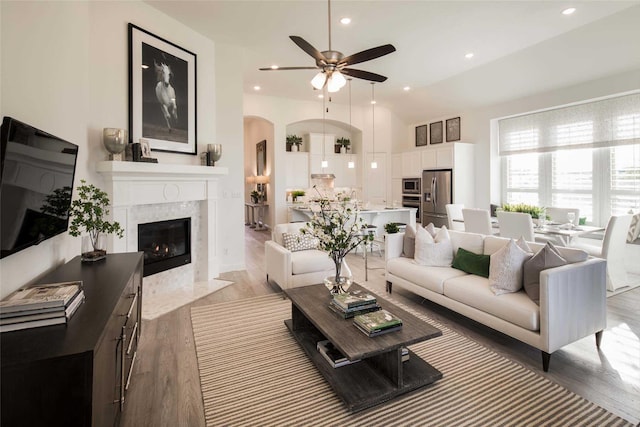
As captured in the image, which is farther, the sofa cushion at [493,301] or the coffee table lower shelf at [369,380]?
the sofa cushion at [493,301]

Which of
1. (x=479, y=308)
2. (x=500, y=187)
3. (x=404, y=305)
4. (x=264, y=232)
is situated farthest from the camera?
(x=264, y=232)

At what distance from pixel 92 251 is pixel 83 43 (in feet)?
6.44

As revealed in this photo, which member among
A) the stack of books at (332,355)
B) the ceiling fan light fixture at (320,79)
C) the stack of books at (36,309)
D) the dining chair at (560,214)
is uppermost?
the ceiling fan light fixture at (320,79)

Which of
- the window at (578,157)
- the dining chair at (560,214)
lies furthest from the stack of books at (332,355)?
the window at (578,157)

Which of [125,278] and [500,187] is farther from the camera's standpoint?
[500,187]

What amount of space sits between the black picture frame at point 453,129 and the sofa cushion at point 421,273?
4.85 metres

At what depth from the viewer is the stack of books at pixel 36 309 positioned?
4.37ft

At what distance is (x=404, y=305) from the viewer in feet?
11.8

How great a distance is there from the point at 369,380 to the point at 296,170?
6.77 meters

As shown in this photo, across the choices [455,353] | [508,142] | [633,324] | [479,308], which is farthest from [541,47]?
[455,353]

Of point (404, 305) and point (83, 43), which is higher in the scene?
point (83, 43)

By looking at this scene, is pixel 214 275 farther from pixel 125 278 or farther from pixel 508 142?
pixel 508 142

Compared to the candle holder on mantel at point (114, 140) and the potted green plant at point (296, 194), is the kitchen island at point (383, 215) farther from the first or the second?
the candle holder on mantel at point (114, 140)

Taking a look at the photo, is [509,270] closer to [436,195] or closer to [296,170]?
[436,195]
